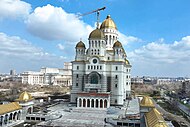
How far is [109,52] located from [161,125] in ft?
105

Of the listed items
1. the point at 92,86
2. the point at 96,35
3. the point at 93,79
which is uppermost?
the point at 96,35

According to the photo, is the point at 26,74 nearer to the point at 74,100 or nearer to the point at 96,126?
the point at 74,100

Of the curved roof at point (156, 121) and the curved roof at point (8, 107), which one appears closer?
the curved roof at point (156, 121)

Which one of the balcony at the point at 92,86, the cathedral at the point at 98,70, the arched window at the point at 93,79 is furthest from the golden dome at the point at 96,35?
the balcony at the point at 92,86

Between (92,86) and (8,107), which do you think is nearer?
(8,107)

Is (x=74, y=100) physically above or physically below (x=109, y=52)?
below

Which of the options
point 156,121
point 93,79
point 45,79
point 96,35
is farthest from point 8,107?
point 45,79

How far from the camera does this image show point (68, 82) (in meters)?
131

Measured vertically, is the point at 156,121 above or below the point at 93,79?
below

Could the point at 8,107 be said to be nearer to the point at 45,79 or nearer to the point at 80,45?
the point at 80,45

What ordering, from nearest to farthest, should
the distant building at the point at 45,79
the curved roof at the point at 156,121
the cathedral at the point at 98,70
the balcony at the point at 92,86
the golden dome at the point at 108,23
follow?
the curved roof at the point at 156,121 < the balcony at the point at 92,86 < the cathedral at the point at 98,70 < the golden dome at the point at 108,23 < the distant building at the point at 45,79

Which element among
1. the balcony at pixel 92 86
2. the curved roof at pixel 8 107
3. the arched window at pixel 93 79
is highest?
the arched window at pixel 93 79

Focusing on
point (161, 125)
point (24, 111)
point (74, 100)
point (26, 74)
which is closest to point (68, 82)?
point (26, 74)

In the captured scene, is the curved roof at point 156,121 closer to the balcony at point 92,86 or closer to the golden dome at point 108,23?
the balcony at point 92,86
